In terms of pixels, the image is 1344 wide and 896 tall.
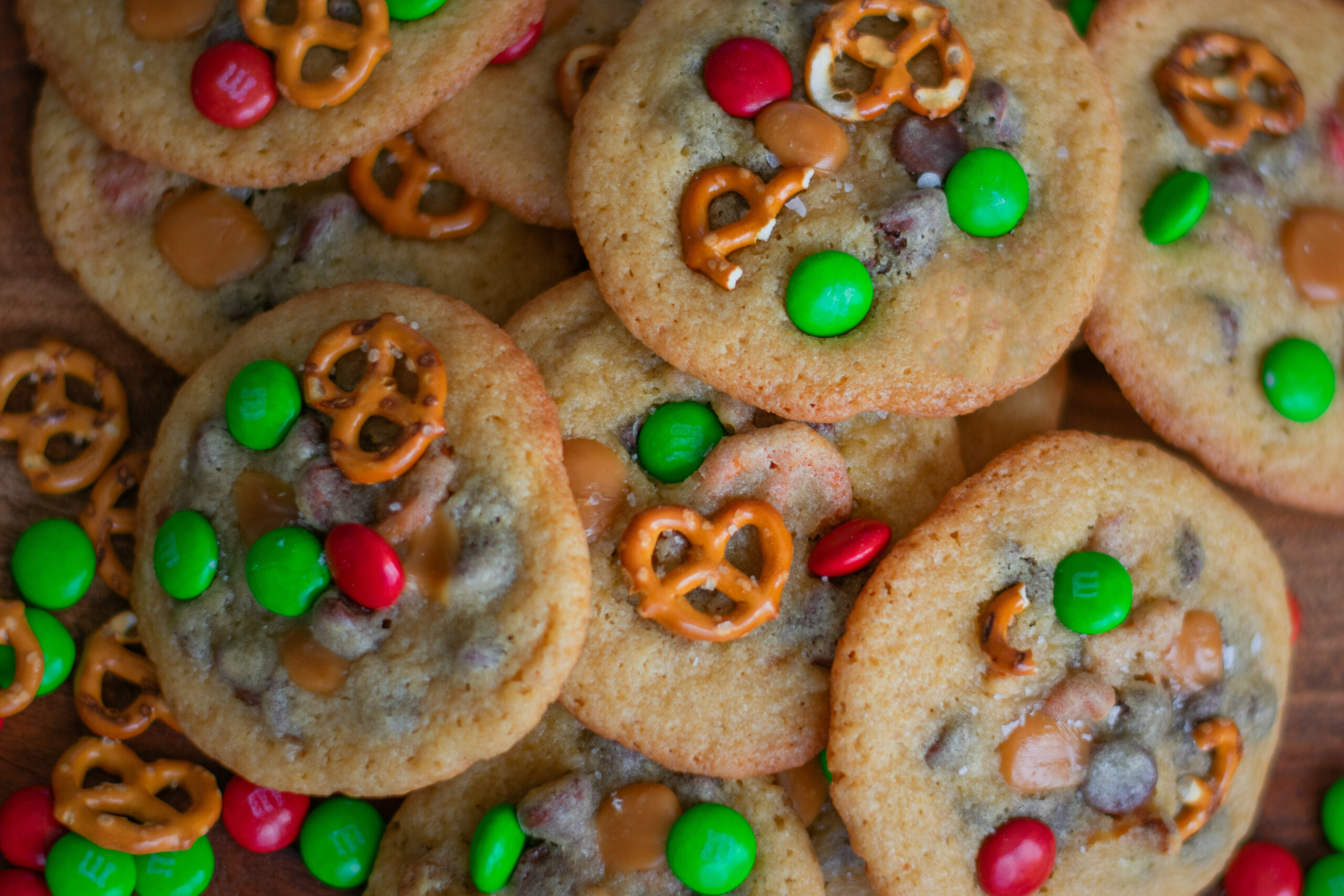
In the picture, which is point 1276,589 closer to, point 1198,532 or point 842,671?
point 1198,532

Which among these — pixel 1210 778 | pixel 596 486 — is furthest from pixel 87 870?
pixel 1210 778

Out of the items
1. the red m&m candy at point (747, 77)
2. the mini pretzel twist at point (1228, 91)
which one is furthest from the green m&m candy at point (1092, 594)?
the red m&m candy at point (747, 77)

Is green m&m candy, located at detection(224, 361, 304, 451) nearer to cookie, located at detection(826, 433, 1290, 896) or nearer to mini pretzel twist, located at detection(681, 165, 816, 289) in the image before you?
mini pretzel twist, located at detection(681, 165, 816, 289)

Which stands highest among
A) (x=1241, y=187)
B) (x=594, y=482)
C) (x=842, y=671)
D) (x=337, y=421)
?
(x=1241, y=187)

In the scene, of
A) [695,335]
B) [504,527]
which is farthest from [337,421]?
[695,335]

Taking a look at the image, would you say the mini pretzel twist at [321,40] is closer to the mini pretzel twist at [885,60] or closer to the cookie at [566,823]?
the mini pretzel twist at [885,60]

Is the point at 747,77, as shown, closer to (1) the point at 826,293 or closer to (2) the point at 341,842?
(1) the point at 826,293

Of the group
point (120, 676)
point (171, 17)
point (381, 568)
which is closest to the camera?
point (381, 568)
